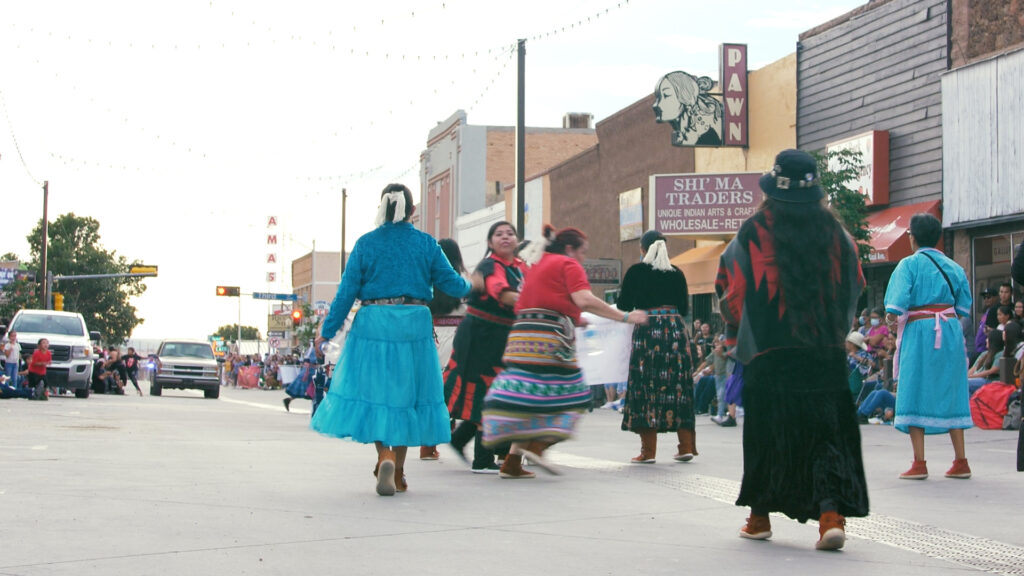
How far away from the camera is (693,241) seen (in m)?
30.6

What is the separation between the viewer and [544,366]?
848cm

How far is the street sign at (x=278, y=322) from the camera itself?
386ft

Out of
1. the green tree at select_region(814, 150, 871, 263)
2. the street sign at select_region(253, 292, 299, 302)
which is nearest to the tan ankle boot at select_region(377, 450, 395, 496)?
the green tree at select_region(814, 150, 871, 263)

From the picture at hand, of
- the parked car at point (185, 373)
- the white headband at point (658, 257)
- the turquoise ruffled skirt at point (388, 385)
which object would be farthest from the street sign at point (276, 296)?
the turquoise ruffled skirt at point (388, 385)

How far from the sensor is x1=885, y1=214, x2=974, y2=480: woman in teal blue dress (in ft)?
29.1

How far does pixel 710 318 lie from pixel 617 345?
18723 millimetres

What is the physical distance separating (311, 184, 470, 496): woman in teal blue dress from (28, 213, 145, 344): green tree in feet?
261

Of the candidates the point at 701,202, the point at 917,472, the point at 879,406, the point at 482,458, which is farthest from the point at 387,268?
the point at 701,202

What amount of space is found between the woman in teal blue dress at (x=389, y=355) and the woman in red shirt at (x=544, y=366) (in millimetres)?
611

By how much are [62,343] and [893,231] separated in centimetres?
1615

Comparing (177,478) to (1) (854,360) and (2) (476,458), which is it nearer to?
(2) (476,458)

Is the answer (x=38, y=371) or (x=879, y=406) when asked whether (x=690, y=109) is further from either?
(x=38, y=371)

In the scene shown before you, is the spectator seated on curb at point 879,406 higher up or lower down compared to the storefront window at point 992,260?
lower down

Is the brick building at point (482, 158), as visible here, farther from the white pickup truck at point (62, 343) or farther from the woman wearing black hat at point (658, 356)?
the woman wearing black hat at point (658, 356)
